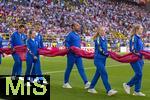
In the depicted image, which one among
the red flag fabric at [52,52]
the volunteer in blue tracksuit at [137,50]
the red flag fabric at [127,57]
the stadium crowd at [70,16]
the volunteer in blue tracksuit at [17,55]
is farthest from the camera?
the stadium crowd at [70,16]

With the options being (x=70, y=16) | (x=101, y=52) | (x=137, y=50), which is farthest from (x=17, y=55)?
(x=70, y=16)

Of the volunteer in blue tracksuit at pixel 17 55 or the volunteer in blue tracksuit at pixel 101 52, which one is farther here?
the volunteer in blue tracksuit at pixel 17 55

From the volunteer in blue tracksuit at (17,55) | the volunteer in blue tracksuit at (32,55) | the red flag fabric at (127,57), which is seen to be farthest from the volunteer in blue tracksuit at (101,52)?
the volunteer in blue tracksuit at (17,55)

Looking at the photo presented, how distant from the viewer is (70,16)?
46844 millimetres

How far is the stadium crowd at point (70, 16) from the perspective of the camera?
40.6 meters

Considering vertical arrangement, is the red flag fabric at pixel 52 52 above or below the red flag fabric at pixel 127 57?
below

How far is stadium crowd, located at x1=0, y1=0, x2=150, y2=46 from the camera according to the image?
40.6 m

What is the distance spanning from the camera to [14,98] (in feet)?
36.8

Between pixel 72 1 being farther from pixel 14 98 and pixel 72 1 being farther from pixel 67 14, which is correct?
pixel 14 98

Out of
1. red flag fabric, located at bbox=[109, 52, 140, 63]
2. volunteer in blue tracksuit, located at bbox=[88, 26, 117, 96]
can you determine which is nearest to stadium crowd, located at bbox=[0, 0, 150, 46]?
red flag fabric, located at bbox=[109, 52, 140, 63]

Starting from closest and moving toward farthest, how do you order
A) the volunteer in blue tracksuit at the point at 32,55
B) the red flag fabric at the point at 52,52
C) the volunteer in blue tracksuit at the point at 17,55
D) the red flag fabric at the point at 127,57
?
the red flag fabric at the point at 127,57, the volunteer in blue tracksuit at the point at 32,55, the red flag fabric at the point at 52,52, the volunteer in blue tracksuit at the point at 17,55

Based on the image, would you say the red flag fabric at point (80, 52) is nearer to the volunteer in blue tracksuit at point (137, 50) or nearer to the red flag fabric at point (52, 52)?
the red flag fabric at point (52, 52)

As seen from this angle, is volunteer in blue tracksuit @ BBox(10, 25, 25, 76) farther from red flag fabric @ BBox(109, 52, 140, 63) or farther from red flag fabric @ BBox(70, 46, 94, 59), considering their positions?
red flag fabric @ BBox(109, 52, 140, 63)

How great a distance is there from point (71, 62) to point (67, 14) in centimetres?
3311
